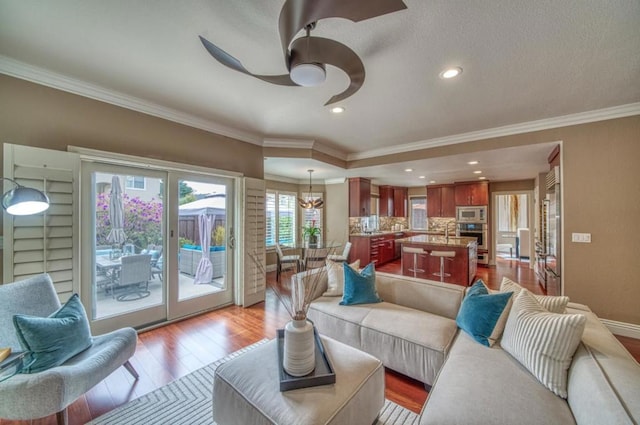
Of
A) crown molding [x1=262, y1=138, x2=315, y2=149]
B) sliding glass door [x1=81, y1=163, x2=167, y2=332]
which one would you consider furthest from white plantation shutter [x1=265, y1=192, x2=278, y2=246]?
sliding glass door [x1=81, y1=163, x2=167, y2=332]

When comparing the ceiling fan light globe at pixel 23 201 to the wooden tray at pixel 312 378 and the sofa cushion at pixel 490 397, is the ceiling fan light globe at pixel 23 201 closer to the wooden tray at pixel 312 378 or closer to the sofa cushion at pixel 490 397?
the wooden tray at pixel 312 378

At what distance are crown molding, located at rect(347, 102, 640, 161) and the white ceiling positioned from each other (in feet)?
0.34

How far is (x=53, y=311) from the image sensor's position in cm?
199

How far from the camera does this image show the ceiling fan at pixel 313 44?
129cm

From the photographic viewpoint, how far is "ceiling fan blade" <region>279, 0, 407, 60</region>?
1255 mm

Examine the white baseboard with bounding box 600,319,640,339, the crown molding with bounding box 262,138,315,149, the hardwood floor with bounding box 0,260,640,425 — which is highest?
the crown molding with bounding box 262,138,315,149

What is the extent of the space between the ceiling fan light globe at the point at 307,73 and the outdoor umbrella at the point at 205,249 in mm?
2637

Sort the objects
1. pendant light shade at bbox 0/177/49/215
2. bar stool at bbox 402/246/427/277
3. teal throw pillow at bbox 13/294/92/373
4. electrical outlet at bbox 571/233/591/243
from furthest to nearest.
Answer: bar stool at bbox 402/246/427/277, electrical outlet at bbox 571/233/591/243, pendant light shade at bbox 0/177/49/215, teal throw pillow at bbox 13/294/92/373

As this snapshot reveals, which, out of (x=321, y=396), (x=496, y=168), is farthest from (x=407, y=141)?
(x=321, y=396)

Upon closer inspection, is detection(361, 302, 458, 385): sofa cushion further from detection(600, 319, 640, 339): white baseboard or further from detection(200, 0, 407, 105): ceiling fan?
detection(600, 319, 640, 339): white baseboard

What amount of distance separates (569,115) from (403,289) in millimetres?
3175

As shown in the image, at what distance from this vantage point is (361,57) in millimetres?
2121

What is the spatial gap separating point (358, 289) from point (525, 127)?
3360 mm

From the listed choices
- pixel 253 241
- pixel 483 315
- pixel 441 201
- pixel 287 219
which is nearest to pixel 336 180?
pixel 287 219
